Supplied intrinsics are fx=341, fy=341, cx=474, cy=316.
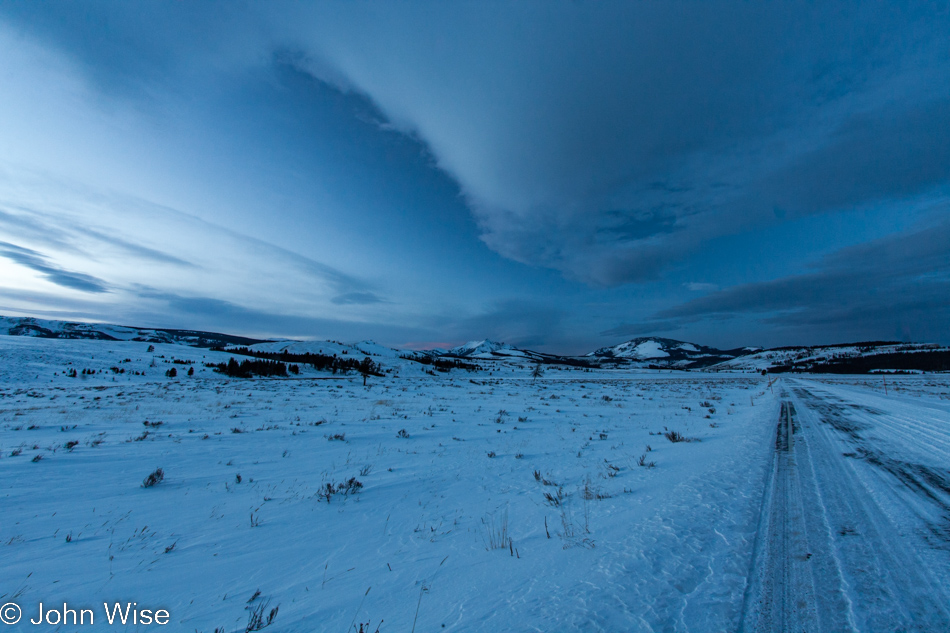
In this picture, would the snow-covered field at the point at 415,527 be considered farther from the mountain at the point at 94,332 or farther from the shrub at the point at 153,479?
the mountain at the point at 94,332

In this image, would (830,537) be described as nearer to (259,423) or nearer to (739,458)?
(739,458)

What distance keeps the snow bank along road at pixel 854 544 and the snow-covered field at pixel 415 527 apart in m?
0.05

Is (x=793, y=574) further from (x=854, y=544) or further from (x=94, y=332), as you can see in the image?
(x=94, y=332)

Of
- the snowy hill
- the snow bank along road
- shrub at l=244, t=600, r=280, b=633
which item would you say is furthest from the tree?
the snowy hill

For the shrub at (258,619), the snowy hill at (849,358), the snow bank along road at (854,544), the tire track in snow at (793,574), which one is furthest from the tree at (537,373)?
the snowy hill at (849,358)

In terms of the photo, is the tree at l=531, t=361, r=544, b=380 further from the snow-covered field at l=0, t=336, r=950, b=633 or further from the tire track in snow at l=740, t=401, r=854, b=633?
the tire track in snow at l=740, t=401, r=854, b=633

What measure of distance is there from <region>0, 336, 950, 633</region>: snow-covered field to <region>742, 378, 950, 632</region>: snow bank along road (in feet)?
0.17

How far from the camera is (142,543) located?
412cm

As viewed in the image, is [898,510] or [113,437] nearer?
[898,510]

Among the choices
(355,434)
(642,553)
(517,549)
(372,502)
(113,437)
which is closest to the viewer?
(642,553)

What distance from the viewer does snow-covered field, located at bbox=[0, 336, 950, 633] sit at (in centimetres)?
293

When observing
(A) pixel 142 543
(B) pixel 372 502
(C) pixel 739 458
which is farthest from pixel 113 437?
(C) pixel 739 458

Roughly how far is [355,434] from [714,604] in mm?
10356

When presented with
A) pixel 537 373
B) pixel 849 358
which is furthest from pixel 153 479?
pixel 849 358
